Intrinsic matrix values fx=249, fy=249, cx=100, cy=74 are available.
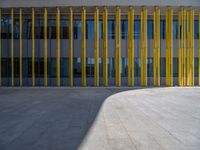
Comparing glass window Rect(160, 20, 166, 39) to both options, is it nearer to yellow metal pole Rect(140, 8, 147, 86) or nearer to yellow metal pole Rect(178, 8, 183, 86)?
yellow metal pole Rect(178, 8, 183, 86)

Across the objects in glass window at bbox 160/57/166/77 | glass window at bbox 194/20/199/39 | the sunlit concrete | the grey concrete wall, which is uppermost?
the grey concrete wall

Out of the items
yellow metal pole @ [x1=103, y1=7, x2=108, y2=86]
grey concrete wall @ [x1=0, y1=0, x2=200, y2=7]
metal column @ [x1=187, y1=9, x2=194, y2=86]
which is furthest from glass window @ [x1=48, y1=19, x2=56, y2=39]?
metal column @ [x1=187, y1=9, x2=194, y2=86]

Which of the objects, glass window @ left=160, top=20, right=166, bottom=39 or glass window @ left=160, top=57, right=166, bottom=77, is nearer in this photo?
glass window @ left=160, top=57, right=166, bottom=77

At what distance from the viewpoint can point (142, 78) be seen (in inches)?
1008

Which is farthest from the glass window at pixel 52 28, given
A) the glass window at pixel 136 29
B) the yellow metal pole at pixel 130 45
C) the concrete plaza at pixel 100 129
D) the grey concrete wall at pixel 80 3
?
the concrete plaza at pixel 100 129

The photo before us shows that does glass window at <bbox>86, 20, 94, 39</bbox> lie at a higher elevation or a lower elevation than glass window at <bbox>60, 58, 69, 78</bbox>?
higher

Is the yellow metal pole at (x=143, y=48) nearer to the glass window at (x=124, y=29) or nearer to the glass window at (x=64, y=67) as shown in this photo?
the glass window at (x=124, y=29)

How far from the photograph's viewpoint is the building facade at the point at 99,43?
25.4 meters

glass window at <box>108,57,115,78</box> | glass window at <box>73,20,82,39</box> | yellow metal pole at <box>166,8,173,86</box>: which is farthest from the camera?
glass window at <box>73,20,82,39</box>

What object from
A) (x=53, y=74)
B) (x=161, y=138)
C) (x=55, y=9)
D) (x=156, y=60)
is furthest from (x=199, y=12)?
(x=161, y=138)

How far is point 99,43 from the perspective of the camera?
26656 millimetres

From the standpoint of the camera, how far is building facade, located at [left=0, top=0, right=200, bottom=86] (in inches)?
1000

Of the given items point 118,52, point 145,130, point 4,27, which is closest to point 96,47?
point 118,52

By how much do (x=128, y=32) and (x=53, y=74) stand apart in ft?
29.8
